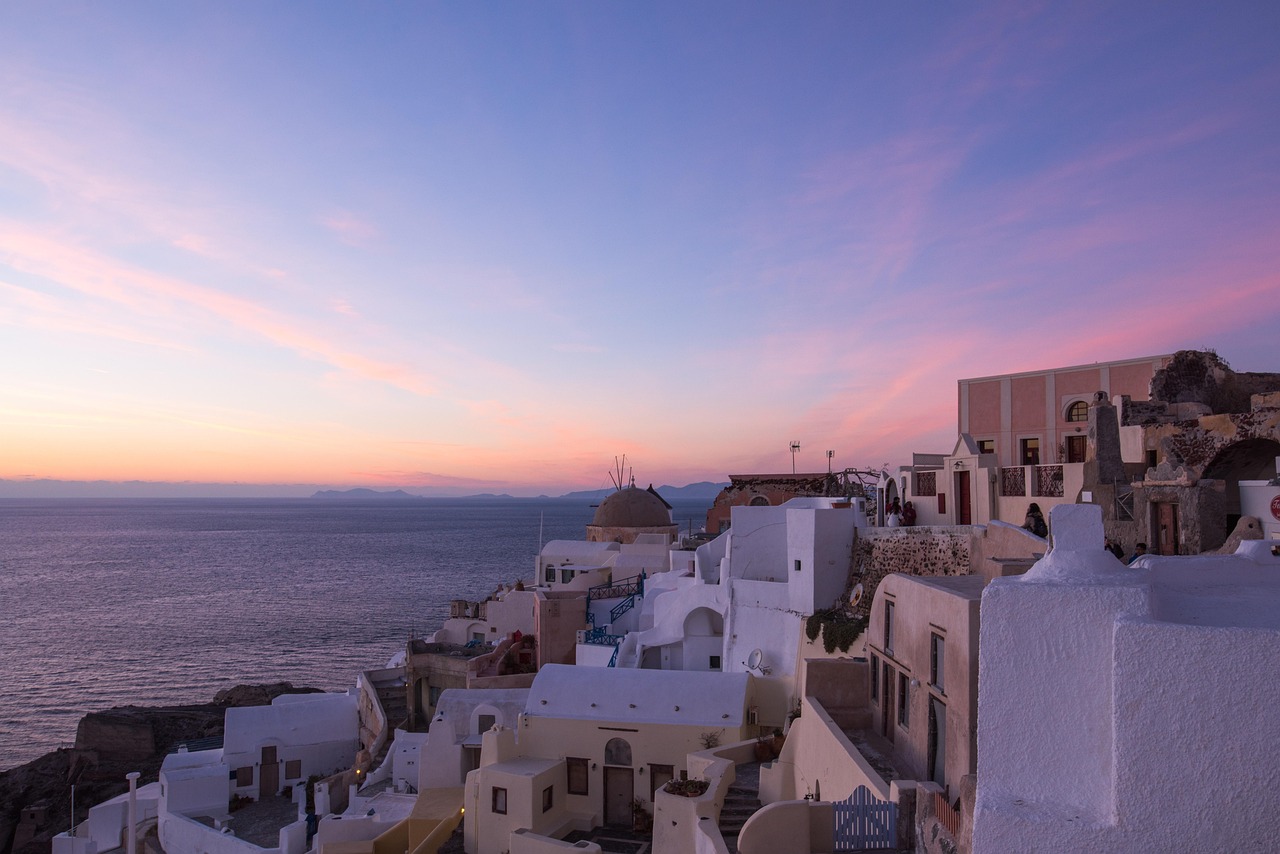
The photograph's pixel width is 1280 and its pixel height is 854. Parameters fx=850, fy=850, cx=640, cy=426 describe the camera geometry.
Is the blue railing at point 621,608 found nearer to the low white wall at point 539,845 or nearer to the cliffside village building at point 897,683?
the cliffside village building at point 897,683

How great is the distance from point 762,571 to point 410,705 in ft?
47.0

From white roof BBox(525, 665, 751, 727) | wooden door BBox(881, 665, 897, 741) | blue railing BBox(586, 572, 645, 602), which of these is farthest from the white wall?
blue railing BBox(586, 572, 645, 602)

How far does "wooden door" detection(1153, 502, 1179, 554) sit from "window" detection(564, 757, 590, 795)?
1227 centimetres

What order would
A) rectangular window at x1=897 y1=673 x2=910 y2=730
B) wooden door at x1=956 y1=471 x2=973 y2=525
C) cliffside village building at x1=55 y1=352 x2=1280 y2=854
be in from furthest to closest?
wooden door at x1=956 y1=471 x2=973 y2=525, rectangular window at x1=897 y1=673 x2=910 y2=730, cliffside village building at x1=55 y1=352 x2=1280 y2=854

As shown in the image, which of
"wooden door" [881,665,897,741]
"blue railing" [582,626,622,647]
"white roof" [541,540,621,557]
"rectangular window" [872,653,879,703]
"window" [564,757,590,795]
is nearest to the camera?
"wooden door" [881,665,897,741]

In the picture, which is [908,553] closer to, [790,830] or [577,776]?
[577,776]

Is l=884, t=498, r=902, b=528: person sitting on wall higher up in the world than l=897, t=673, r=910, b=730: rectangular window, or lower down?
higher up

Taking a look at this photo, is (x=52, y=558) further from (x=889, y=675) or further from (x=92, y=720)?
(x=889, y=675)

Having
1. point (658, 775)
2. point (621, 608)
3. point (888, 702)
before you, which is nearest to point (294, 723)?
point (621, 608)

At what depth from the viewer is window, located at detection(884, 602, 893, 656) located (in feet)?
40.2

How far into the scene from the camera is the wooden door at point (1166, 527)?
15.6 m

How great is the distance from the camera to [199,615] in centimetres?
5975

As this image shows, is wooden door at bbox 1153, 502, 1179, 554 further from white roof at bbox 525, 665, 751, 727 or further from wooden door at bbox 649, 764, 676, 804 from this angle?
wooden door at bbox 649, 764, 676, 804

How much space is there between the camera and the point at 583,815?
58.9ft
